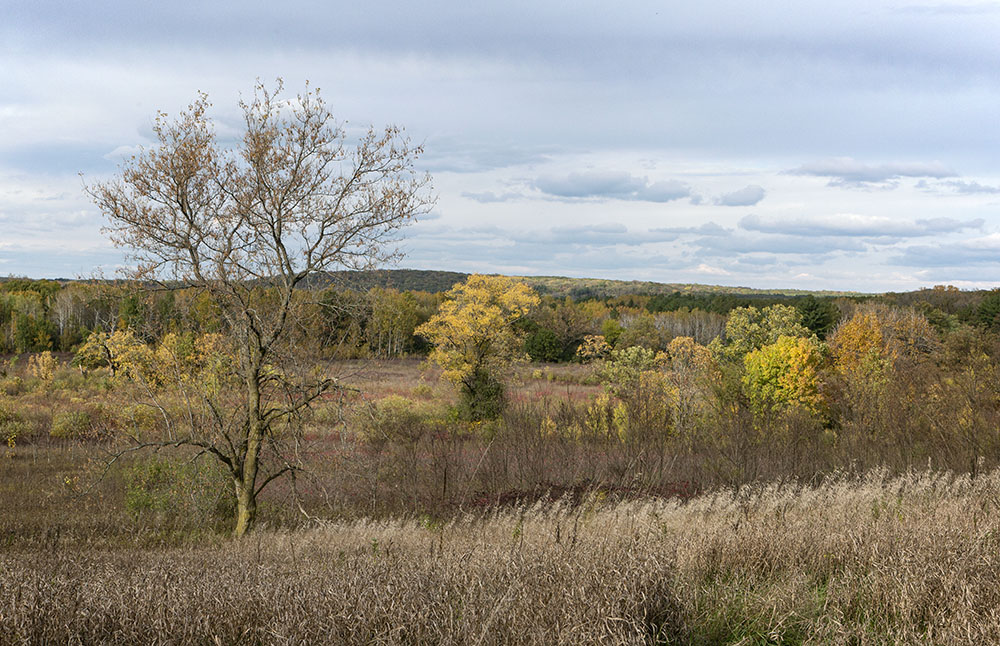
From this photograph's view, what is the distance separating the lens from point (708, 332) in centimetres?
10538

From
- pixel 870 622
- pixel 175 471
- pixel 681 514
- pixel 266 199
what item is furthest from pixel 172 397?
pixel 870 622

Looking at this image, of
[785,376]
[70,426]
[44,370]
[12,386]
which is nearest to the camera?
[70,426]

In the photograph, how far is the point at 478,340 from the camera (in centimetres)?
4153

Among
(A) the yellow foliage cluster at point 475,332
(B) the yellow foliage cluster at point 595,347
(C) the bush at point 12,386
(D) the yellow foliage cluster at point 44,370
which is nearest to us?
(A) the yellow foliage cluster at point 475,332

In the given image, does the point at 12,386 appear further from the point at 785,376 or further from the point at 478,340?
the point at 785,376

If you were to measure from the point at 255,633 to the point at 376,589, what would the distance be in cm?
68

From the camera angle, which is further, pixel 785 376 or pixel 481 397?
pixel 481 397

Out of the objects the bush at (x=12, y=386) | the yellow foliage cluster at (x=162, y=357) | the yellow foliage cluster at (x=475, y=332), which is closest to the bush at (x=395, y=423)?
the yellow foliage cluster at (x=475, y=332)

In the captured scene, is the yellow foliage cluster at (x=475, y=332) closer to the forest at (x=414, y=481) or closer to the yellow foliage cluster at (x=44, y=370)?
the forest at (x=414, y=481)

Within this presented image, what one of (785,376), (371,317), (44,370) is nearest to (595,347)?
(785,376)

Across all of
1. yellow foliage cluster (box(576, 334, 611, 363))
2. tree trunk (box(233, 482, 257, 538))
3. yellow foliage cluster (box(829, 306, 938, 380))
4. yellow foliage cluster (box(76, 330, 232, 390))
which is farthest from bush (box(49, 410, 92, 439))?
yellow foliage cluster (box(829, 306, 938, 380))

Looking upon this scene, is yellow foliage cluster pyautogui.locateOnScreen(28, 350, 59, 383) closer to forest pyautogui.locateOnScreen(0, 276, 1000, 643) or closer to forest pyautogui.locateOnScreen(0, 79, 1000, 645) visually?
forest pyautogui.locateOnScreen(0, 276, 1000, 643)

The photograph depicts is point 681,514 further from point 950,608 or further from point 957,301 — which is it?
point 957,301

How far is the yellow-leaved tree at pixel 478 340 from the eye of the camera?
131 ft
